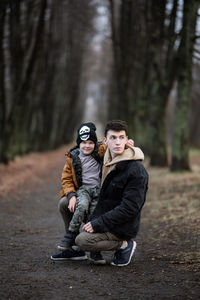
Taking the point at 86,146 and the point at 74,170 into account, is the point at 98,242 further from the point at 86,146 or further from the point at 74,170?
the point at 86,146

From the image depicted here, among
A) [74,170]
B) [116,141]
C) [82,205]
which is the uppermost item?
[116,141]

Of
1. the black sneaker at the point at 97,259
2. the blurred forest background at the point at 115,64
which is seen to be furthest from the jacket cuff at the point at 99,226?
the blurred forest background at the point at 115,64

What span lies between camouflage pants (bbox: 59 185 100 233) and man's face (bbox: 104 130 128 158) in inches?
24.0

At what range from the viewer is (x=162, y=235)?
650 centimetres

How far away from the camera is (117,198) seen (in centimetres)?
461

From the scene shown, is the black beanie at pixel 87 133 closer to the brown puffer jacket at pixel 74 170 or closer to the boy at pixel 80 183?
the boy at pixel 80 183

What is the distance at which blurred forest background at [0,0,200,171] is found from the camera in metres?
Answer: 13.5

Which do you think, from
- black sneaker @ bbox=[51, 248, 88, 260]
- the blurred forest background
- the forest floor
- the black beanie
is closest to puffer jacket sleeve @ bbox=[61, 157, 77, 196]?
the black beanie

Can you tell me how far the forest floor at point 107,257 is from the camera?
3.85 m

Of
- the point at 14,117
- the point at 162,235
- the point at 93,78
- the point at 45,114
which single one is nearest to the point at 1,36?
the point at 14,117

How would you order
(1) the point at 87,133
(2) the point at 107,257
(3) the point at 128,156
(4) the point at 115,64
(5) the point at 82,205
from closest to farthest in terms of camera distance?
(3) the point at 128,156 < (5) the point at 82,205 < (1) the point at 87,133 < (2) the point at 107,257 < (4) the point at 115,64

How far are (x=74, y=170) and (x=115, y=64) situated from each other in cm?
1756

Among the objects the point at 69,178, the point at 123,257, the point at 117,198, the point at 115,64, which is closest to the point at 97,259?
the point at 123,257

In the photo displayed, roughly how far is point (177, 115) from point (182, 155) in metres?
1.35
